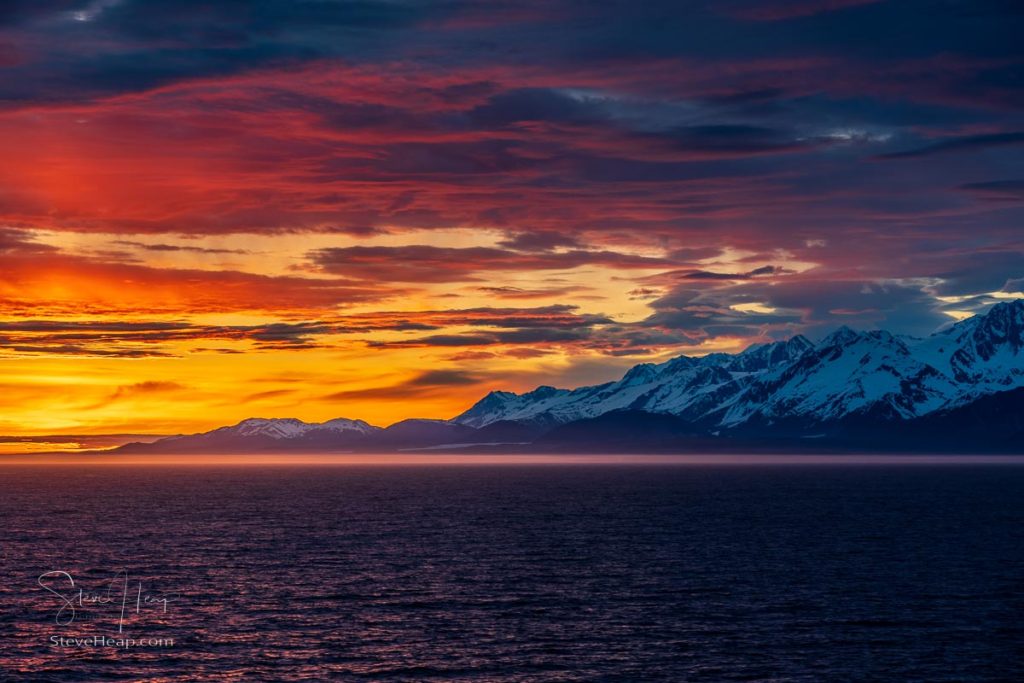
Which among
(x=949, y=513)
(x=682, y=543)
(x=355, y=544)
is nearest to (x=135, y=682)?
(x=355, y=544)

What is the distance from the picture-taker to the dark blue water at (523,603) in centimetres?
6656

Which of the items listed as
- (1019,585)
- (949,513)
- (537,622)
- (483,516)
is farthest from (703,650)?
(949,513)

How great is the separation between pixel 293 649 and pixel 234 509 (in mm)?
127962

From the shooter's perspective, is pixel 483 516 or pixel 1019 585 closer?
pixel 1019 585

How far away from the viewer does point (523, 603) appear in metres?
86.7

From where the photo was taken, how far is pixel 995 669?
2598 inches

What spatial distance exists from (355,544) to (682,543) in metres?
36.4

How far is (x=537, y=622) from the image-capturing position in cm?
7894

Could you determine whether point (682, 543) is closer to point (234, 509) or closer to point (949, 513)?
point (949, 513)

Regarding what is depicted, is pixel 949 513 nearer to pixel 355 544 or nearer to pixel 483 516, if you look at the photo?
pixel 483 516

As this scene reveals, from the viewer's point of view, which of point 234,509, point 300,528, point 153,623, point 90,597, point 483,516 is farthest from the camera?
point 234,509

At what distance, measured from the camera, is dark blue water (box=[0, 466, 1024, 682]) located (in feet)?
218

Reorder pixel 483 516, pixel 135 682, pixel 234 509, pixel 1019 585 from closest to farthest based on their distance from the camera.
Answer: pixel 135 682 → pixel 1019 585 → pixel 483 516 → pixel 234 509

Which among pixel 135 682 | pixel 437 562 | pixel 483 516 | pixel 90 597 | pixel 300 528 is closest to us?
pixel 135 682
